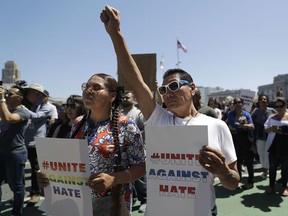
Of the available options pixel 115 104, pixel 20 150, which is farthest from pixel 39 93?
pixel 115 104

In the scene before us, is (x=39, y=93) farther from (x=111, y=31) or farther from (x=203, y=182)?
(x=203, y=182)

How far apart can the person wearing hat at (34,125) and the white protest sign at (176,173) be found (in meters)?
3.86

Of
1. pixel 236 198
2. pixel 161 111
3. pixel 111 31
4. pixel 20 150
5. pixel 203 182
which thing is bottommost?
pixel 236 198

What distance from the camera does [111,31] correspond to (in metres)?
1.98

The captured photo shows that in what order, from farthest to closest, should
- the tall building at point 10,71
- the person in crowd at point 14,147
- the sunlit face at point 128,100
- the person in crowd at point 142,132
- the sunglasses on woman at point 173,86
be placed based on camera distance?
1. the tall building at point 10,71
2. the sunlit face at point 128,100
3. the person in crowd at point 142,132
4. the person in crowd at point 14,147
5. the sunglasses on woman at point 173,86

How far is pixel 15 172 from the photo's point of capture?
4078 mm

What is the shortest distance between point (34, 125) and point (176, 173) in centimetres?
425

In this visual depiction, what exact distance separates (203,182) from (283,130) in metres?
4.55

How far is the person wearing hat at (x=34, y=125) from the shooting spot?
5129 mm

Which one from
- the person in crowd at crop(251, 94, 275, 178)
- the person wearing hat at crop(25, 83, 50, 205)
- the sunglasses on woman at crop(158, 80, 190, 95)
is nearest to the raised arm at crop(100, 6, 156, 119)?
the sunglasses on woman at crop(158, 80, 190, 95)

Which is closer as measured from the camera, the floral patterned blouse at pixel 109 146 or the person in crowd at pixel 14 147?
the floral patterned blouse at pixel 109 146

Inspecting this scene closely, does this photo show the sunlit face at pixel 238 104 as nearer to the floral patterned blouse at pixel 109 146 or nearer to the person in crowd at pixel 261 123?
the person in crowd at pixel 261 123

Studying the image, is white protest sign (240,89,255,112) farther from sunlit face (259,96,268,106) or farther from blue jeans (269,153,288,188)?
blue jeans (269,153,288,188)

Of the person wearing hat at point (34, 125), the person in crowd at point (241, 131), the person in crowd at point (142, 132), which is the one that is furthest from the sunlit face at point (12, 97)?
the person in crowd at point (241, 131)
